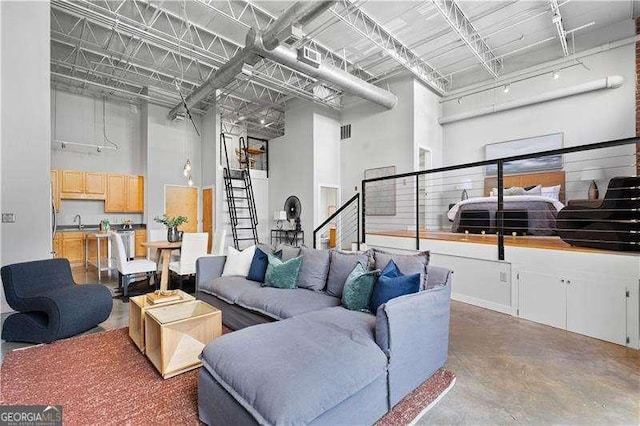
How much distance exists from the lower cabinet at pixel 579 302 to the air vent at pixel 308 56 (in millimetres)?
4178

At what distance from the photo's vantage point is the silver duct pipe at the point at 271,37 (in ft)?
12.0

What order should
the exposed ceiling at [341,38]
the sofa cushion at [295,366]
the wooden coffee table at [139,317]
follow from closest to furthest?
the sofa cushion at [295,366] → the wooden coffee table at [139,317] → the exposed ceiling at [341,38]

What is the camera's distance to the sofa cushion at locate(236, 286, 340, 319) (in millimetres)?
2600

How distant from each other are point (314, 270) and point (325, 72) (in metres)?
3.75

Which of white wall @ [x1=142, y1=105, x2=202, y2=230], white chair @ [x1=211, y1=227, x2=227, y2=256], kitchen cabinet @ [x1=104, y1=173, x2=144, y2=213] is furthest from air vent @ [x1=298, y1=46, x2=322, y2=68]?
kitchen cabinet @ [x1=104, y1=173, x2=144, y2=213]

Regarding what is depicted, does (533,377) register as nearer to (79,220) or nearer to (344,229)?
→ (344,229)

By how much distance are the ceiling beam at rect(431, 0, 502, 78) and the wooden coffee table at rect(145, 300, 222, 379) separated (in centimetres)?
501

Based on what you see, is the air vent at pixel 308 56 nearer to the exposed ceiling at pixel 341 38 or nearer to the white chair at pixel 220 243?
the exposed ceiling at pixel 341 38

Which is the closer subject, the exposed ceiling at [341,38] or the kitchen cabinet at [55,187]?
the exposed ceiling at [341,38]

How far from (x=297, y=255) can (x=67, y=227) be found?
6.58 metres

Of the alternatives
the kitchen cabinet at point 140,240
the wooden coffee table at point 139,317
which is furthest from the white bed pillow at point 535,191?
the kitchen cabinet at point 140,240

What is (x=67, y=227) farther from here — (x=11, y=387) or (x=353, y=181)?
(x=353, y=181)

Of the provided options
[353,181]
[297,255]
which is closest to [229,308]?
[297,255]

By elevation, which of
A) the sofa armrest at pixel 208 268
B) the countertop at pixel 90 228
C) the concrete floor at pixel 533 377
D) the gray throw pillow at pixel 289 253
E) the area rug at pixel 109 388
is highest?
the countertop at pixel 90 228
